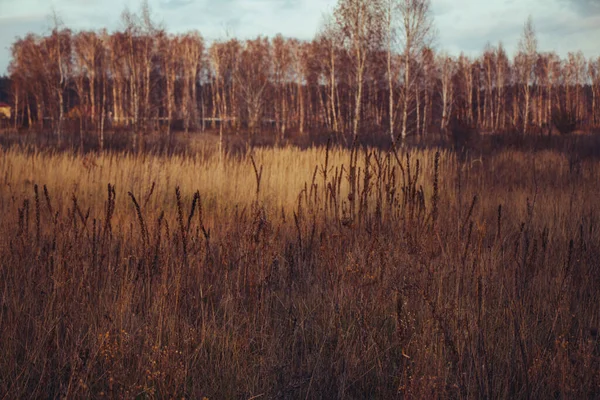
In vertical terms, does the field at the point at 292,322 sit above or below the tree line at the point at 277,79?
below

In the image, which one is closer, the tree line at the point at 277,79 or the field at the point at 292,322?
the field at the point at 292,322

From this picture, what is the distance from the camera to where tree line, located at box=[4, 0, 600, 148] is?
19219 mm

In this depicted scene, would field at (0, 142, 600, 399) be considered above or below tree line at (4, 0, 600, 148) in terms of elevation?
below

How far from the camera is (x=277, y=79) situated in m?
42.1

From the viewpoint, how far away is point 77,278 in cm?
274

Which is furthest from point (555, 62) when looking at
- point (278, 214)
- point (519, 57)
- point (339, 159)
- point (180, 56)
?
point (278, 214)

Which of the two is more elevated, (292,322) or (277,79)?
(277,79)

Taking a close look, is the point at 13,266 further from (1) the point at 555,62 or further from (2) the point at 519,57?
(1) the point at 555,62

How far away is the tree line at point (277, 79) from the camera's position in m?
19.2

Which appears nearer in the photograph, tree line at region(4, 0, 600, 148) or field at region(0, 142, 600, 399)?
field at region(0, 142, 600, 399)

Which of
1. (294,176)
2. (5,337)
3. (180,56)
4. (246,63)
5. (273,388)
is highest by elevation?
(180,56)

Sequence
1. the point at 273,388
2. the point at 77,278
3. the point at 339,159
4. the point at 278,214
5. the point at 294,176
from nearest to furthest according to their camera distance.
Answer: the point at 273,388
the point at 77,278
the point at 278,214
the point at 294,176
the point at 339,159

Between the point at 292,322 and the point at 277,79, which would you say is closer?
the point at 292,322

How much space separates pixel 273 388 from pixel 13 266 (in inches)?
79.5
